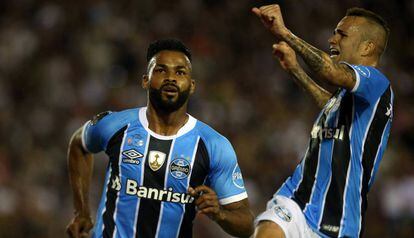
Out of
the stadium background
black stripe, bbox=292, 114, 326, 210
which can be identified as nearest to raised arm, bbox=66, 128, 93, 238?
black stripe, bbox=292, 114, 326, 210

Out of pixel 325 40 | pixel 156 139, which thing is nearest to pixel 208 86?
pixel 325 40

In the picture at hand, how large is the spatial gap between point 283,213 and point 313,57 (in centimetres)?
105

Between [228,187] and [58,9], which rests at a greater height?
[58,9]

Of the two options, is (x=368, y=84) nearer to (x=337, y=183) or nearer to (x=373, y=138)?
(x=373, y=138)

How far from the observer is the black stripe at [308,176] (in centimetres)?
525

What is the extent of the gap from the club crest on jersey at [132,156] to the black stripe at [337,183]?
1.20 metres

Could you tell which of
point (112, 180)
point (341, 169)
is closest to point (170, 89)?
point (112, 180)

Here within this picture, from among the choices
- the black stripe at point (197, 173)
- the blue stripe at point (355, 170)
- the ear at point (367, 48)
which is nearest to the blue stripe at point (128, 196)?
the black stripe at point (197, 173)

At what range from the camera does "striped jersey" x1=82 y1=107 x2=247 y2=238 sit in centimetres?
514

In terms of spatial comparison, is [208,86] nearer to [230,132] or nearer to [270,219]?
[230,132]

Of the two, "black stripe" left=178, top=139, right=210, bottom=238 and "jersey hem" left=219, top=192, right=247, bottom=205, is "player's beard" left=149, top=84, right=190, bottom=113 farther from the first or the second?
"jersey hem" left=219, top=192, right=247, bottom=205

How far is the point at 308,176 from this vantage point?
5.27 metres

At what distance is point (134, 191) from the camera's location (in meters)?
5.14

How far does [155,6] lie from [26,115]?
3164mm
